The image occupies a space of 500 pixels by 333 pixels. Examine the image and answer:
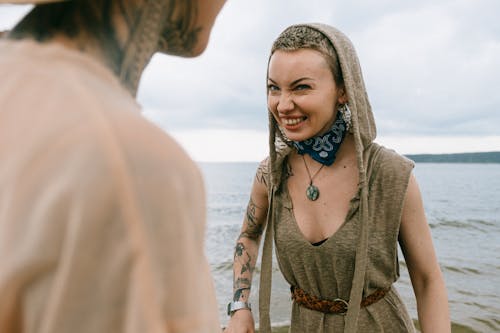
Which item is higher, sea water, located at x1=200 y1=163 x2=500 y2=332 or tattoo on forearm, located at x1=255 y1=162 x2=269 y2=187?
tattoo on forearm, located at x1=255 y1=162 x2=269 y2=187

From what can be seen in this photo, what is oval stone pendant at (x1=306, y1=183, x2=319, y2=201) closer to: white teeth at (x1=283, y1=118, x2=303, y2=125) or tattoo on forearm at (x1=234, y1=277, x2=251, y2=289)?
white teeth at (x1=283, y1=118, x2=303, y2=125)

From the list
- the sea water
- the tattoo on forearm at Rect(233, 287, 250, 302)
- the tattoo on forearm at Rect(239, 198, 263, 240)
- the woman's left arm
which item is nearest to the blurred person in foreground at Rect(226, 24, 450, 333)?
the woman's left arm

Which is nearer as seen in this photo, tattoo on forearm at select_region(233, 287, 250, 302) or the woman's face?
the woman's face

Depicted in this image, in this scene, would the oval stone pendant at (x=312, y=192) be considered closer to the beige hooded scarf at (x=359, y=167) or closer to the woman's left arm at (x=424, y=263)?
the beige hooded scarf at (x=359, y=167)

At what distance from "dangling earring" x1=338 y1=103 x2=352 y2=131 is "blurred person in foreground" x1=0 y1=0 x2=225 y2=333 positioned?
78.5 inches

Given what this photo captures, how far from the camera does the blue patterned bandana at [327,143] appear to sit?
2.47m

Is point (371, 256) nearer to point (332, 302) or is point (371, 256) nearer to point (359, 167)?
point (332, 302)

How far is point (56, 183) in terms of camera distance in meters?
0.52

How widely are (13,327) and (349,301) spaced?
197 centimetres

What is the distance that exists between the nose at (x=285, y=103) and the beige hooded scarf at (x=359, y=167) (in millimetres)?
310

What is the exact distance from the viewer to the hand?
2584mm

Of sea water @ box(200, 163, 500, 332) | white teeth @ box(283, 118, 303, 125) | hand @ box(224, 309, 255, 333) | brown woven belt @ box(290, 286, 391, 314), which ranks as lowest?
sea water @ box(200, 163, 500, 332)

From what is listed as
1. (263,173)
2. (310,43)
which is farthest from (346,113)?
(263,173)

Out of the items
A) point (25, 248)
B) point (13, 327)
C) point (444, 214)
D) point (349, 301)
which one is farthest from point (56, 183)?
point (444, 214)
